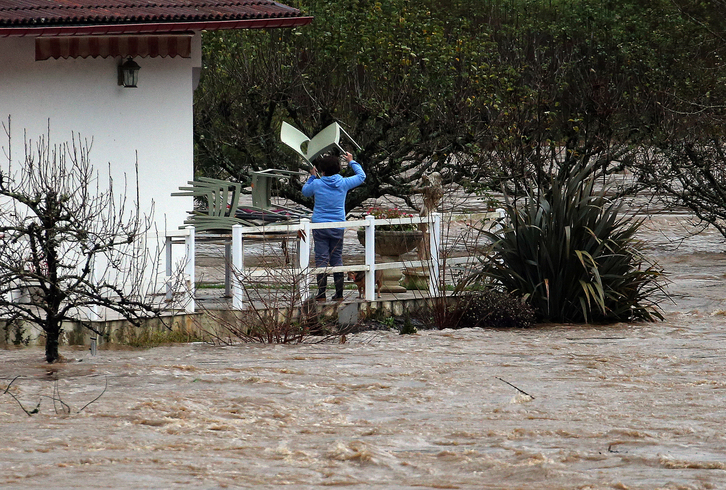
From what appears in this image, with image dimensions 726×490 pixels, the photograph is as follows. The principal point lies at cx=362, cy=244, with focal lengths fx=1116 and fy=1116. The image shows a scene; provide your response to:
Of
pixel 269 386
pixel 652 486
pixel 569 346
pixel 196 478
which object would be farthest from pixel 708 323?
pixel 196 478

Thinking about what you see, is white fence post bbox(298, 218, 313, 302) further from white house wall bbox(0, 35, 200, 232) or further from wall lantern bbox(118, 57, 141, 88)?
wall lantern bbox(118, 57, 141, 88)

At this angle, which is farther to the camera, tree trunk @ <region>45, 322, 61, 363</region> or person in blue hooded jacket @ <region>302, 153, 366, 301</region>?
person in blue hooded jacket @ <region>302, 153, 366, 301</region>

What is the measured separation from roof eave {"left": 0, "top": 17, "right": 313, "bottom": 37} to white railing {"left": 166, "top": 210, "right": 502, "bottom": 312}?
241 cm

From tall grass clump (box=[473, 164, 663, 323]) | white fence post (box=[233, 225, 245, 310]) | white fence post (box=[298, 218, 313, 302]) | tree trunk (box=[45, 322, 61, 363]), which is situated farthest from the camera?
tall grass clump (box=[473, 164, 663, 323])

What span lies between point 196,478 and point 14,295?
5862 mm

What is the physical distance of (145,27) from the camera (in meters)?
12.6

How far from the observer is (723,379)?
368 inches

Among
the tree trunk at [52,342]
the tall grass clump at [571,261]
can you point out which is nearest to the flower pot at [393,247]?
the tall grass clump at [571,261]

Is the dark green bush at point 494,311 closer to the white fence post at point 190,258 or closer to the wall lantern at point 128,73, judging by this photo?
the white fence post at point 190,258

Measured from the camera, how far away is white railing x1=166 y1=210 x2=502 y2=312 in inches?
445

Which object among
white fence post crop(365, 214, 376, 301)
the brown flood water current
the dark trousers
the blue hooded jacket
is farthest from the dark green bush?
the blue hooded jacket

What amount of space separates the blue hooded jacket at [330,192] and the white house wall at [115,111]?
1.66 meters

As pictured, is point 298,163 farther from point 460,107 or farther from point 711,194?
point 711,194

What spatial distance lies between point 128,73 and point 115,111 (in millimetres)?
469
